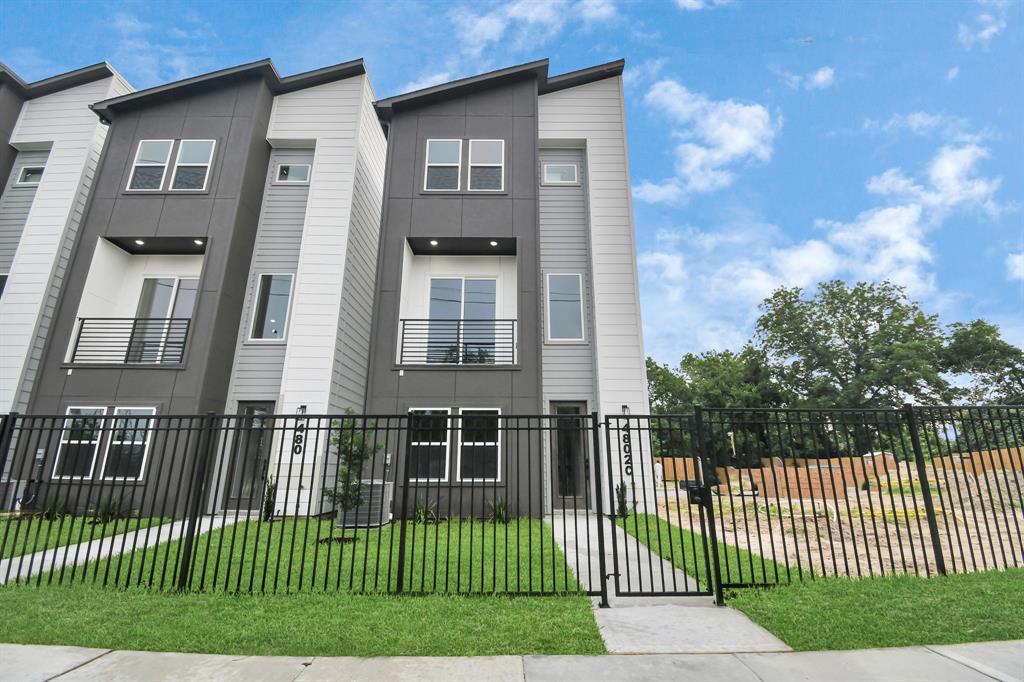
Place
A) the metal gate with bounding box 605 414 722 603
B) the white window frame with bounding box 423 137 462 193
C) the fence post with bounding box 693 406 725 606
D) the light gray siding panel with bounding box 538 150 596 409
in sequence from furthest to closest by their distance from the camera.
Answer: the white window frame with bounding box 423 137 462 193, the light gray siding panel with bounding box 538 150 596 409, the fence post with bounding box 693 406 725 606, the metal gate with bounding box 605 414 722 603

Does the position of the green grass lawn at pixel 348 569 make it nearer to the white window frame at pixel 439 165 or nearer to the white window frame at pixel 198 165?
the white window frame at pixel 439 165

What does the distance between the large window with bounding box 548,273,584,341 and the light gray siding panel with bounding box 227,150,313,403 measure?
7271 mm

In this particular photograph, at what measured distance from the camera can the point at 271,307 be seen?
472 inches

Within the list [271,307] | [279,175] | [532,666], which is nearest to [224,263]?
[271,307]

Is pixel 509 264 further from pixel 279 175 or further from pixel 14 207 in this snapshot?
pixel 14 207

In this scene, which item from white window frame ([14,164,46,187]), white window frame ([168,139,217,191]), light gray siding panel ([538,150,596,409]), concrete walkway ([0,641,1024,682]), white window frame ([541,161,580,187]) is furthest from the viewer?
white window frame ([541,161,580,187])

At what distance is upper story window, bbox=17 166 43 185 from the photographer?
12922 millimetres

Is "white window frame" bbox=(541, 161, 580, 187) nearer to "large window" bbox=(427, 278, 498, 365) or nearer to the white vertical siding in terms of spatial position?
the white vertical siding

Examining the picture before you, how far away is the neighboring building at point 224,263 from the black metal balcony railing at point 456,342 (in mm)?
1801

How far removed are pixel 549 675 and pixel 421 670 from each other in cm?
97

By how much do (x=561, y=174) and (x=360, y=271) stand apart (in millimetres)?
6901

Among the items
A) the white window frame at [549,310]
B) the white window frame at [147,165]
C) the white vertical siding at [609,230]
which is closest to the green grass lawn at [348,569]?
the white vertical siding at [609,230]

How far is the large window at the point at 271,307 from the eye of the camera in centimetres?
1176

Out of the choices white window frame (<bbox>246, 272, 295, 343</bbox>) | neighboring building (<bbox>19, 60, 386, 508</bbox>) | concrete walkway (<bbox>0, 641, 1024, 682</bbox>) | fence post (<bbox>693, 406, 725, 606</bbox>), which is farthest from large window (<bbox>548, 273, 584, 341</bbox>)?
concrete walkway (<bbox>0, 641, 1024, 682</bbox>)
